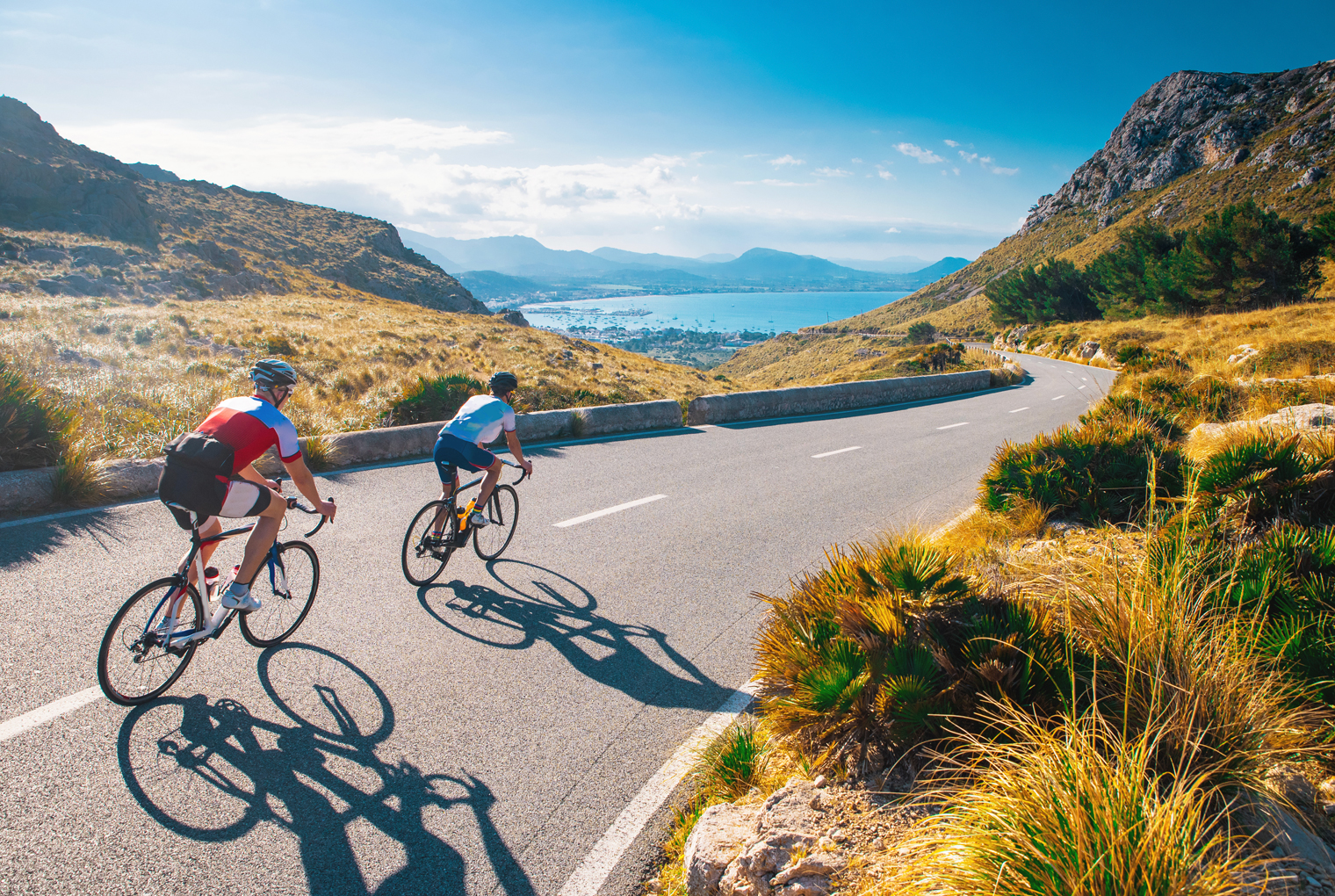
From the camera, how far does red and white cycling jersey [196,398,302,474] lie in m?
3.53

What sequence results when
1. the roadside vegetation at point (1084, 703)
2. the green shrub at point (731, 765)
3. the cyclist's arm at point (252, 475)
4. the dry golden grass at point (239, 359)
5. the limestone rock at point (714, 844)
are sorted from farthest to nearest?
the dry golden grass at point (239, 359) → the cyclist's arm at point (252, 475) → the green shrub at point (731, 765) → the limestone rock at point (714, 844) → the roadside vegetation at point (1084, 703)

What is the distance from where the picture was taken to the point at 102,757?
2.86 metres

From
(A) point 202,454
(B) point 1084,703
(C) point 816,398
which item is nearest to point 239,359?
(C) point 816,398

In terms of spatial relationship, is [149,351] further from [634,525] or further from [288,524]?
[634,525]

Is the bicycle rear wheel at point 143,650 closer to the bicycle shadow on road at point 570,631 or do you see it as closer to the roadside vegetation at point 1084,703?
the bicycle shadow on road at point 570,631

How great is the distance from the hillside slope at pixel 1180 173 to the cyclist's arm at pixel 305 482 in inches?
3435

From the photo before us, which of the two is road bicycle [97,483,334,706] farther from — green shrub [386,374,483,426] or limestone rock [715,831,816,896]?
green shrub [386,374,483,426]

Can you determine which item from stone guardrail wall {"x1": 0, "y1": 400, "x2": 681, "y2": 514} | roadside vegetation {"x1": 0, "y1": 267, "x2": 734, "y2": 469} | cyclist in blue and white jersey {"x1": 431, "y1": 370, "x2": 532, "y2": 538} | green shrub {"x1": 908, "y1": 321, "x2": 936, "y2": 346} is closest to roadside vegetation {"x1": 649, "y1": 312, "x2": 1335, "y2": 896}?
cyclist in blue and white jersey {"x1": 431, "y1": 370, "x2": 532, "y2": 538}

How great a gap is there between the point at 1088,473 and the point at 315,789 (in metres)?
6.52

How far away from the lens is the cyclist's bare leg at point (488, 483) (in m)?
5.39

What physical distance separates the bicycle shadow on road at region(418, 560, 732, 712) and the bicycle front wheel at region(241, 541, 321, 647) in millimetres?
781

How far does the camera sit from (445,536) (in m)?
5.22

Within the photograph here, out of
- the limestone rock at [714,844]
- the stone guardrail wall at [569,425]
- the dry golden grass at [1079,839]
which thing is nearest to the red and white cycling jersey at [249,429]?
the limestone rock at [714,844]

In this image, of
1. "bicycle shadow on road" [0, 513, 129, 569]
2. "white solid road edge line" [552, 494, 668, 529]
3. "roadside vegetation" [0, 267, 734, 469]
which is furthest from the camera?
"roadside vegetation" [0, 267, 734, 469]
